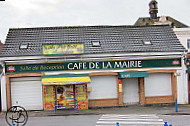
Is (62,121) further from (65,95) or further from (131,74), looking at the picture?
(131,74)

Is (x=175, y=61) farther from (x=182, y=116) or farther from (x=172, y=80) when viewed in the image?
(x=182, y=116)

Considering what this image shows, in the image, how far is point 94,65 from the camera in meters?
18.1

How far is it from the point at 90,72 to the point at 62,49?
2.62 meters

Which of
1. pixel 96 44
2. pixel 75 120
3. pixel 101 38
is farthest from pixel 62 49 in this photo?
pixel 75 120

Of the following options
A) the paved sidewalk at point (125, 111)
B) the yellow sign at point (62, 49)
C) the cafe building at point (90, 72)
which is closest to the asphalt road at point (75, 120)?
the paved sidewalk at point (125, 111)

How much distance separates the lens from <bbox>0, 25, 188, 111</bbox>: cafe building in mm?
17609

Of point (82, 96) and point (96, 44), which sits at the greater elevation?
point (96, 44)

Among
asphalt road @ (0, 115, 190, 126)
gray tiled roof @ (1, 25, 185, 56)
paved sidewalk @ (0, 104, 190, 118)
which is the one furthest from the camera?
gray tiled roof @ (1, 25, 185, 56)

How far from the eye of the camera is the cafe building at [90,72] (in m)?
17.6

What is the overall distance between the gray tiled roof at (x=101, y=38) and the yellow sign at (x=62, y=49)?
0.67 meters

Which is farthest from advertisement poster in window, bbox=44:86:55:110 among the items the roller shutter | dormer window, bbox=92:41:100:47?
dormer window, bbox=92:41:100:47

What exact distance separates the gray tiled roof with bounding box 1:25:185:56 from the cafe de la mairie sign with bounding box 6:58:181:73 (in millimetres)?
815

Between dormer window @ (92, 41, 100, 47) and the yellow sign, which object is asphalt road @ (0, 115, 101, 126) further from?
dormer window @ (92, 41, 100, 47)

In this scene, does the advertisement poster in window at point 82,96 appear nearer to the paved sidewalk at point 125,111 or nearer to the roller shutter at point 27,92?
the paved sidewalk at point 125,111
